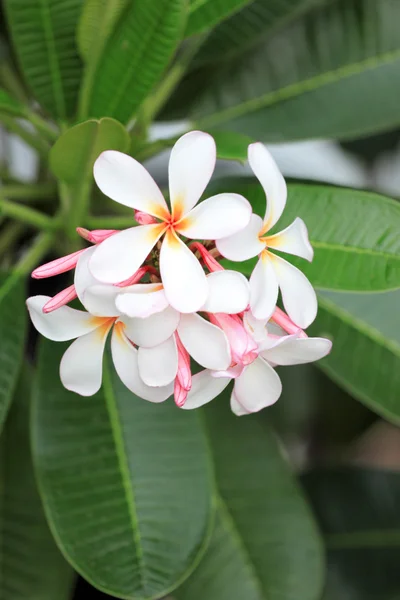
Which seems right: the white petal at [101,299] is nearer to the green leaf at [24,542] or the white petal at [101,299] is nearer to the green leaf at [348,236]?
the green leaf at [348,236]

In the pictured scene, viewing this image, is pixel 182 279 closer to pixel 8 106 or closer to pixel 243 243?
pixel 243 243

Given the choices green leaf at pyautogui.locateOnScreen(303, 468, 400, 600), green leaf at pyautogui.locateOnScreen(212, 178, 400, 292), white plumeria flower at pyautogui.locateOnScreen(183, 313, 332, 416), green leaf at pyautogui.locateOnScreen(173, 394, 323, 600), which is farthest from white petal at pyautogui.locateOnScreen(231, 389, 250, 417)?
green leaf at pyautogui.locateOnScreen(303, 468, 400, 600)

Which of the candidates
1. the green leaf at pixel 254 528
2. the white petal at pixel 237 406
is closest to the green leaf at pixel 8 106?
the white petal at pixel 237 406

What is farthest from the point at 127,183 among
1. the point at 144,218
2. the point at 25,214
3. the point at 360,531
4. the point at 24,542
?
the point at 360,531

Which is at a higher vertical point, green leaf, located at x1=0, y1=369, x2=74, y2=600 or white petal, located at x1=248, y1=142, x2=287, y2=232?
white petal, located at x1=248, y1=142, x2=287, y2=232

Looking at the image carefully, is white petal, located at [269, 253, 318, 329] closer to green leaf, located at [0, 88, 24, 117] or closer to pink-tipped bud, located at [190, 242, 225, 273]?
pink-tipped bud, located at [190, 242, 225, 273]

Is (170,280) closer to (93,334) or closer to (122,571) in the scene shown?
(93,334)
